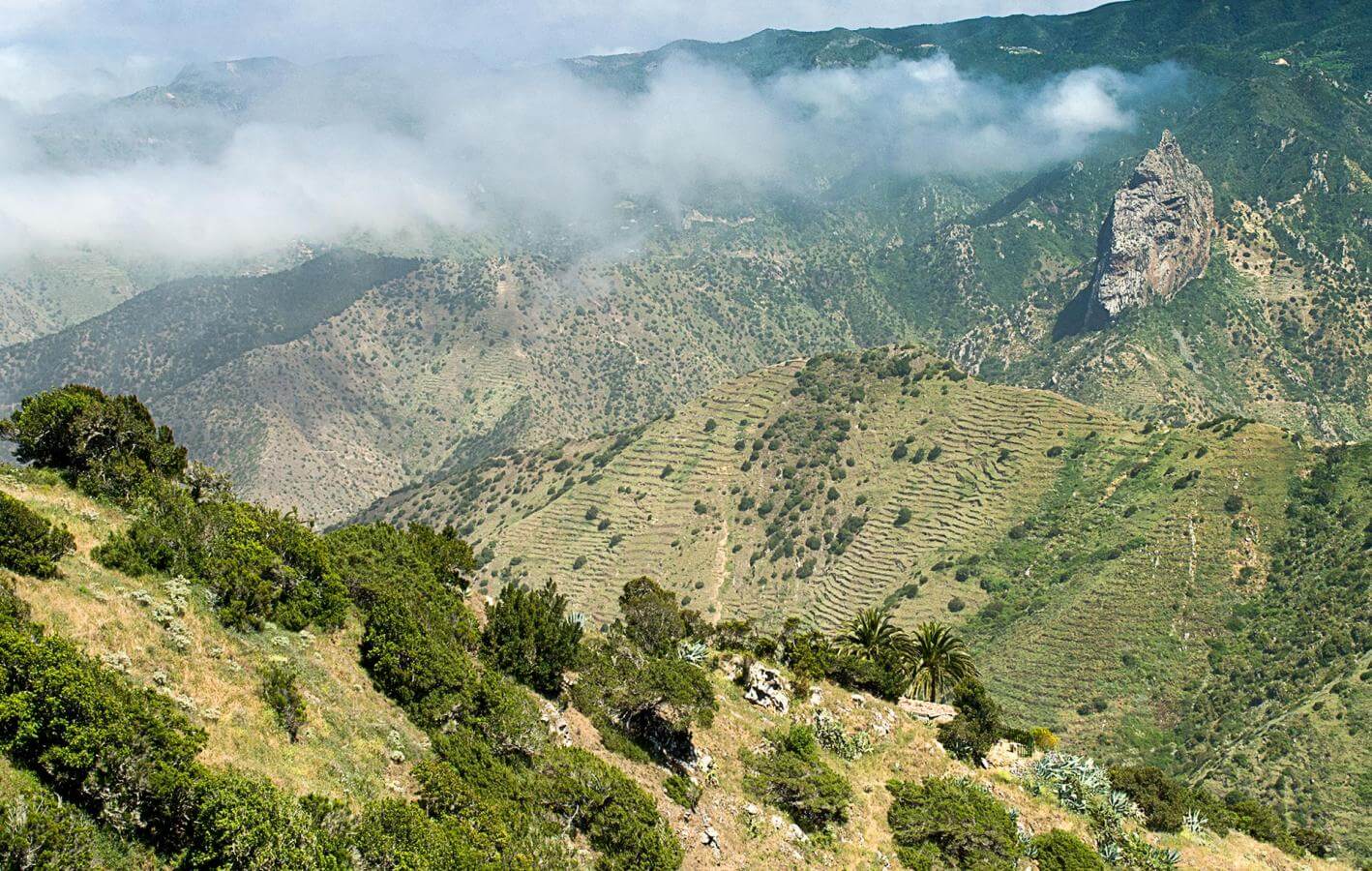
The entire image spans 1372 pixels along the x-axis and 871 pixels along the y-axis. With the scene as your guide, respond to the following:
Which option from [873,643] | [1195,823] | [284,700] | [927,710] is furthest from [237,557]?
[1195,823]

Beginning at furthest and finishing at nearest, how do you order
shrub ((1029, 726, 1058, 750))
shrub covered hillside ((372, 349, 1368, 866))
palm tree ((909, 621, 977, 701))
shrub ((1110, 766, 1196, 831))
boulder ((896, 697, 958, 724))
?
shrub covered hillside ((372, 349, 1368, 866)), palm tree ((909, 621, 977, 701)), shrub ((1029, 726, 1058, 750)), boulder ((896, 697, 958, 724)), shrub ((1110, 766, 1196, 831))

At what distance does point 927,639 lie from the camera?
2354 inches

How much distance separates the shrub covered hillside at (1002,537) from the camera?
303ft

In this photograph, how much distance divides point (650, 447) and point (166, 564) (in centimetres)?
14102

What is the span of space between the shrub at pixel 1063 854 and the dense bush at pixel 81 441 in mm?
39622

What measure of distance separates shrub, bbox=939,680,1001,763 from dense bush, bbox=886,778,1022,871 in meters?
5.93

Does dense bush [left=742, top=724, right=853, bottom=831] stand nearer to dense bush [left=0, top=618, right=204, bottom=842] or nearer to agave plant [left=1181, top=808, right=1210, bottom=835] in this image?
agave plant [left=1181, top=808, right=1210, bottom=835]

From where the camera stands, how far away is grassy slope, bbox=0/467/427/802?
78.5 feet

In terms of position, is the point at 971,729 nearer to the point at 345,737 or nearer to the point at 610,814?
the point at 610,814

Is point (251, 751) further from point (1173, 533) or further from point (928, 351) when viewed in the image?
point (928, 351)

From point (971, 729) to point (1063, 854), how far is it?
9179mm

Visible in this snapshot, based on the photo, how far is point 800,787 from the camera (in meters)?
39.1

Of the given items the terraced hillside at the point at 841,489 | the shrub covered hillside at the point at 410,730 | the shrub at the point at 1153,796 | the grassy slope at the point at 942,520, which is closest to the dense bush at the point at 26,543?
the shrub covered hillside at the point at 410,730

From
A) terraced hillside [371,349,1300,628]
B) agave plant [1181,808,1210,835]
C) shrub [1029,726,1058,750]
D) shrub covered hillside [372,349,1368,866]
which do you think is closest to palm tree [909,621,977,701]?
shrub [1029,726,1058,750]
